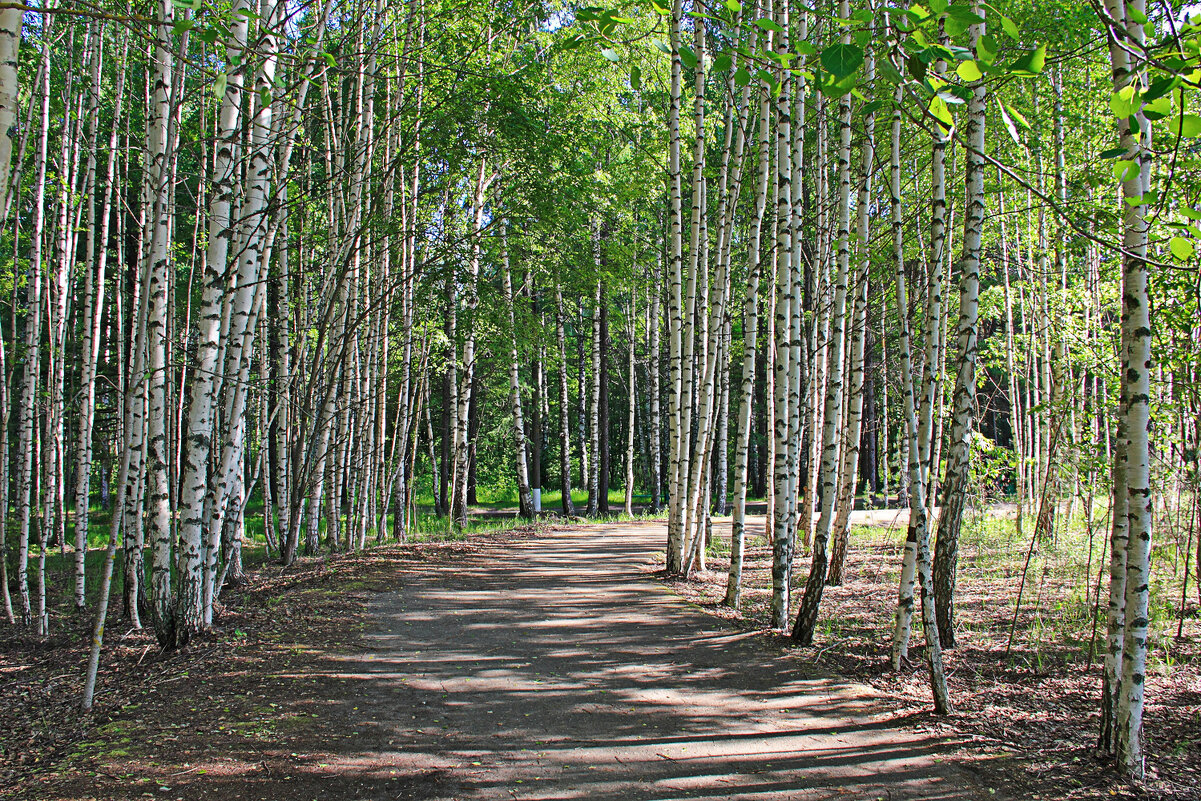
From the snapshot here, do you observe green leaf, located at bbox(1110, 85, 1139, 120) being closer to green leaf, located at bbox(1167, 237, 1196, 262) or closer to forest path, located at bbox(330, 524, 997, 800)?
green leaf, located at bbox(1167, 237, 1196, 262)

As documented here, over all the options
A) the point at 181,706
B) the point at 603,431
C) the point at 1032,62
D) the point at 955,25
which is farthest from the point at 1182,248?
the point at 603,431

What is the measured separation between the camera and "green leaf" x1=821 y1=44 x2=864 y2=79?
6.31 feet

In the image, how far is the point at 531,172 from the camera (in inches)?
424

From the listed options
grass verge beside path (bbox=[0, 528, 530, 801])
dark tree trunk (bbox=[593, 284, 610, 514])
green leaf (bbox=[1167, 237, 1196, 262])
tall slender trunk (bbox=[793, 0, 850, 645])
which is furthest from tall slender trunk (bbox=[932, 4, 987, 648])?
dark tree trunk (bbox=[593, 284, 610, 514])

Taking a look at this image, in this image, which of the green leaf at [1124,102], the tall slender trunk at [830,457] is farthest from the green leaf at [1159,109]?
the tall slender trunk at [830,457]

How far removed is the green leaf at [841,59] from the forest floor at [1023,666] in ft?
11.7

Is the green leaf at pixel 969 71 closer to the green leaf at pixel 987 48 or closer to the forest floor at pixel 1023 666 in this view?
the green leaf at pixel 987 48

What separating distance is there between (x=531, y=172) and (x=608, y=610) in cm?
662

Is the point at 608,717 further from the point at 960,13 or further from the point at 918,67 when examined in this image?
the point at 960,13

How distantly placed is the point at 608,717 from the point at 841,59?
12.9 feet

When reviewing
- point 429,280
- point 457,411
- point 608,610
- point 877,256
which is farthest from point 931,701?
point 457,411

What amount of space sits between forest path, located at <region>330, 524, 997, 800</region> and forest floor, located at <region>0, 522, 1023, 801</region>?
0.02 meters

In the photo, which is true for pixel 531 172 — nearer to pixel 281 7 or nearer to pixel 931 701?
pixel 281 7

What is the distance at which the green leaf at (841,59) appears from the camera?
6.31ft
